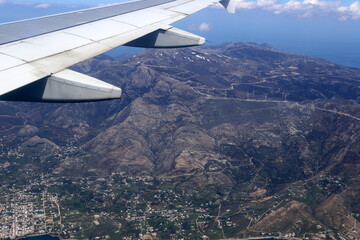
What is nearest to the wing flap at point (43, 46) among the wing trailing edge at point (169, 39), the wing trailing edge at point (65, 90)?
the wing trailing edge at point (65, 90)

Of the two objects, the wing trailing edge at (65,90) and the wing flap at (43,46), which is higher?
the wing flap at (43,46)

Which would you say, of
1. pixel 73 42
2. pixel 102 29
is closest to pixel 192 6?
pixel 102 29

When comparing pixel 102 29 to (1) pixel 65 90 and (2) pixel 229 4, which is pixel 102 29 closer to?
(1) pixel 65 90

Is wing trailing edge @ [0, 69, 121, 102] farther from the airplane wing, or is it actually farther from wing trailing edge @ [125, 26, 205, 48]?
wing trailing edge @ [125, 26, 205, 48]

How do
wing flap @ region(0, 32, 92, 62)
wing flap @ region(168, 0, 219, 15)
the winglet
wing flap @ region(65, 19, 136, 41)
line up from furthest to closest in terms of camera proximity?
the winglet < wing flap @ region(168, 0, 219, 15) < wing flap @ region(65, 19, 136, 41) < wing flap @ region(0, 32, 92, 62)

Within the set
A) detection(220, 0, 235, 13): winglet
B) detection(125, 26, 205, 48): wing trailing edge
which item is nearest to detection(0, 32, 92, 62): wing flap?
detection(125, 26, 205, 48): wing trailing edge

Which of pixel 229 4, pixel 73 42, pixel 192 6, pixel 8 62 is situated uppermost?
pixel 229 4

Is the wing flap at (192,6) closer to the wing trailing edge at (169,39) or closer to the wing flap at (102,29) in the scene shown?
the wing trailing edge at (169,39)

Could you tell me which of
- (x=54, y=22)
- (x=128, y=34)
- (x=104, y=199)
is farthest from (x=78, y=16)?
(x=104, y=199)
